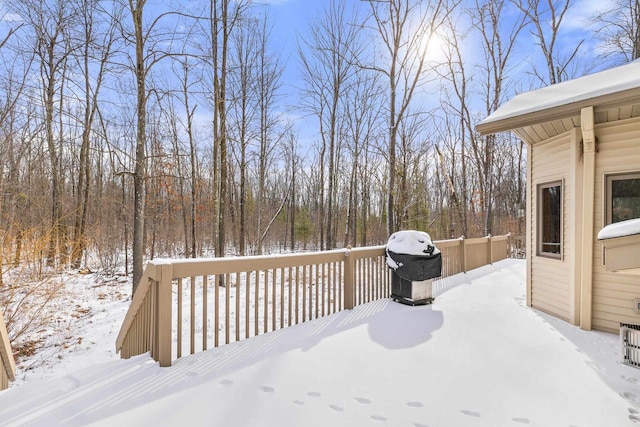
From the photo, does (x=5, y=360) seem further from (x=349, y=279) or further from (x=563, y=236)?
(x=563, y=236)

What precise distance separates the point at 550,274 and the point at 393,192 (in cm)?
384

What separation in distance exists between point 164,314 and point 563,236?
5426mm

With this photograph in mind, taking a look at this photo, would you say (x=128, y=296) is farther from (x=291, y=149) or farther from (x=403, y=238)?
(x=291, y=149)

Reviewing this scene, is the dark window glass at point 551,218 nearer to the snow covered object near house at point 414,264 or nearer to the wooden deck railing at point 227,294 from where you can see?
the snow covered object near house at point 414,264

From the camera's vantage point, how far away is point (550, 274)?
477 cm

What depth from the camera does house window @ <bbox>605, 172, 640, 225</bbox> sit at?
3.88 meters

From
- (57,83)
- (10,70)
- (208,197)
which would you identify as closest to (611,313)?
(10,70)

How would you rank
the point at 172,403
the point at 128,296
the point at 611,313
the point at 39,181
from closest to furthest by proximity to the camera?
1. the point at 172,403
2. the point at 611,313
3. the point at 128,296
4. the point at 39,181

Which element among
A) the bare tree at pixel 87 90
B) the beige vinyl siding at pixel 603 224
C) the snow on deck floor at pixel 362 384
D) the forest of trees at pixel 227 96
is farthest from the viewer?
the bare tree at pixel 87 90

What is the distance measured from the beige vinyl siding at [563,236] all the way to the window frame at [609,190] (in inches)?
14.1

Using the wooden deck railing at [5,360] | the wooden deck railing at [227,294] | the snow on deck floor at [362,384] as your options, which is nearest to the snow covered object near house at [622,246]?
the snow on deck floor at [362,384]

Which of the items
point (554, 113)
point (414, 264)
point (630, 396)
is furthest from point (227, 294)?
point (554, 113)

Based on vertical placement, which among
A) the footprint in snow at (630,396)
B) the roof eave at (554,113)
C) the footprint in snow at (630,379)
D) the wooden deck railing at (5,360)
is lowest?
the footprint in snow at (630,379)

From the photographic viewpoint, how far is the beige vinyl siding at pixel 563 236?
173 inches
